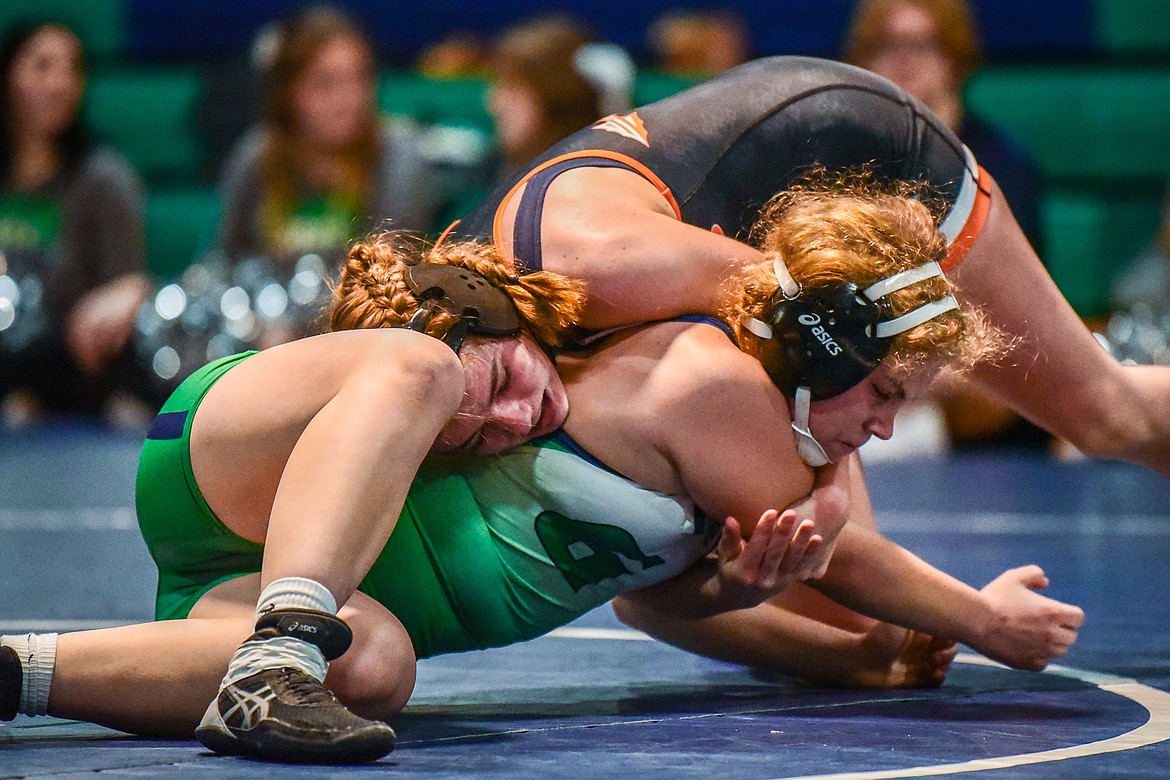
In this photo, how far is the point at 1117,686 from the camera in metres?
2.57

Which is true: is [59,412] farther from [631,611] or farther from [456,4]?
[631,611]

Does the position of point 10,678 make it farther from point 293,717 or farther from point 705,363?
point 705,363

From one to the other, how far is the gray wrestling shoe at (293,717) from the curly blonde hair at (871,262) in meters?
0.77

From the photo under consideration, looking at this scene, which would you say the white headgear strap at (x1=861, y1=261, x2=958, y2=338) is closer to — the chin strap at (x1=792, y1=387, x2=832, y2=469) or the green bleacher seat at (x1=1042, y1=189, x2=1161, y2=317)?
the chin strap at (x1=792, y1=387, x2=832, y2=469)

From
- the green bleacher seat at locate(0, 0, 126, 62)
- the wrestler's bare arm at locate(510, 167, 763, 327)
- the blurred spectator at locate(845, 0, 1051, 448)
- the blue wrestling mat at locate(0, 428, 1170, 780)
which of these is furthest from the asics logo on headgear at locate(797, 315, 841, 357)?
the green bleacher seat at locate(0, 0, 126, 62)

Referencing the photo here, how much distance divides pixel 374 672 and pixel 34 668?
1.36 feet

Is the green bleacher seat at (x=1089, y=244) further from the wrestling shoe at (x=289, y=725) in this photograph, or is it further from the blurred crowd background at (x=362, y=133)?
the wrestling shoe at (x=289, y=725)

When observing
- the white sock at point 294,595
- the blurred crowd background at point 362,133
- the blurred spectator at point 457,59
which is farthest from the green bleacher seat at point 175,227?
the white sock at point 294,595

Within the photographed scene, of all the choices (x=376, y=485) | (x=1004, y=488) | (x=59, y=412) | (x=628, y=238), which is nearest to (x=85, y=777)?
(x=376, y=485)

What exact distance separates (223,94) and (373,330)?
249 inches

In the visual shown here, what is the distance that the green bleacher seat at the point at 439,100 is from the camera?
804cm

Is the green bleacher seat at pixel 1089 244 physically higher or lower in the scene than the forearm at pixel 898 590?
higher

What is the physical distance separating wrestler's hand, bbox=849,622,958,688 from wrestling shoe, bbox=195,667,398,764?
3.15 ft

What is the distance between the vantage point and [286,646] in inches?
78.6
